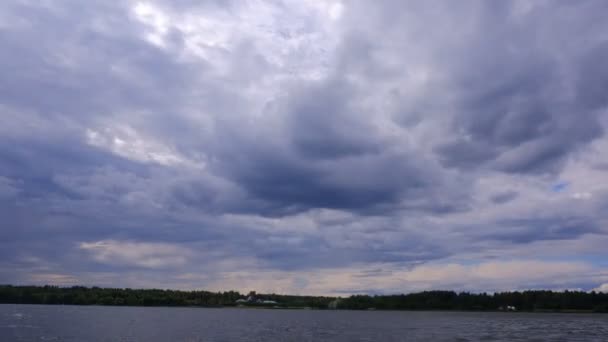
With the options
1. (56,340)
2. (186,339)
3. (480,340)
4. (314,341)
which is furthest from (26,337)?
(480,340)

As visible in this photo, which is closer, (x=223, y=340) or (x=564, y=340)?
(x=223, y=340)

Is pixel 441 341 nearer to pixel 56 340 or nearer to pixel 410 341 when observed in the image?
pixel 410 341

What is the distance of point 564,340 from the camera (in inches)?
2921

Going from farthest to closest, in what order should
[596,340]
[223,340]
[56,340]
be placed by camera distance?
[596,340]
[223,340]
[56,340]

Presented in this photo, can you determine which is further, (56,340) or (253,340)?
(253,340)

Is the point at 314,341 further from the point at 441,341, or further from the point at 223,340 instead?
the point at 441,341

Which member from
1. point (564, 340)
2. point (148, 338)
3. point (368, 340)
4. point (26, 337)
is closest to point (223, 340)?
point (148, 338)

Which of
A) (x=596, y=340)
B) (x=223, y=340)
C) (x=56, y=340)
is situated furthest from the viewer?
(x=596, y=340)

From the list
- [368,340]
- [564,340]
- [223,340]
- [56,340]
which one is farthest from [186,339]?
[564,340]

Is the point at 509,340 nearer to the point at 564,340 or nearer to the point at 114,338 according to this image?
the point at 564,340

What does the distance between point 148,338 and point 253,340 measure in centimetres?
1515

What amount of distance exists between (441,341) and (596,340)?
895 inches

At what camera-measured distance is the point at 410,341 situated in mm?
71375

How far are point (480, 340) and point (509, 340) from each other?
15.2ft
